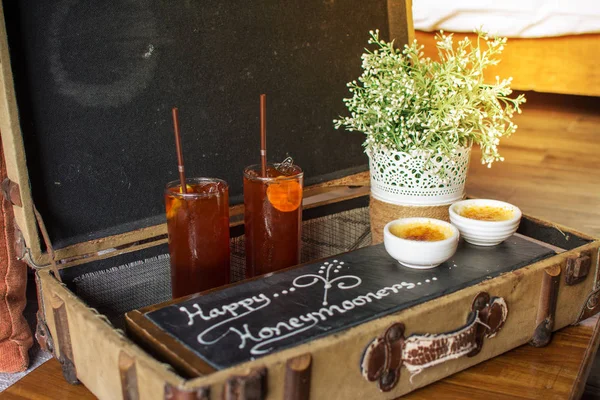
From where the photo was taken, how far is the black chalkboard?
946mm

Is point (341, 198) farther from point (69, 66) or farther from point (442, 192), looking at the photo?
point (69, 66)

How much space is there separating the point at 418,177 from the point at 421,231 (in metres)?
0.16

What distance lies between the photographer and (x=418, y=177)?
44.1 inches

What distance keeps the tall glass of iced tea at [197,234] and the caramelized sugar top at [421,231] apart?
259 mm

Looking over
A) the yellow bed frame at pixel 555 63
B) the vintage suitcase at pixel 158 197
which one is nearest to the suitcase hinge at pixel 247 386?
the vintage suitcase at pixel 158 197

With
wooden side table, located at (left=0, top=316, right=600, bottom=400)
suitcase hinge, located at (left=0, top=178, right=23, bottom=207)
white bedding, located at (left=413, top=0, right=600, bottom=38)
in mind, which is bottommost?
wooden side table, located at (left=0, top=316, right=600, bottom=400)

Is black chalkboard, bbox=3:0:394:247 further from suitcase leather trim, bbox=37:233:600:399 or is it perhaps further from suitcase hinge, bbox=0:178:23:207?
suitcase leather trim, bbox=37:233:600:399

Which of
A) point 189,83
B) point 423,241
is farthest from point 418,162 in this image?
point 189,83

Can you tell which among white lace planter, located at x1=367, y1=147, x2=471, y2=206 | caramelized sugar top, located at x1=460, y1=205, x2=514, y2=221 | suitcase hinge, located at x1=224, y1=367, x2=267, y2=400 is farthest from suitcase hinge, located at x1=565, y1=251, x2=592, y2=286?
suitcase hinge, located at x1=224, y1=367, x2=267, y2=400

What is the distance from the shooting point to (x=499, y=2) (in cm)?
330

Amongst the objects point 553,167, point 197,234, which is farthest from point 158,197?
point 553,167

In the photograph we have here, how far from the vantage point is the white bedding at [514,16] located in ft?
10.2

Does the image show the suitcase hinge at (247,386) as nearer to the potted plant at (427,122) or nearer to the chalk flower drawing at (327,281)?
the chalk flower drawing at (327,281)

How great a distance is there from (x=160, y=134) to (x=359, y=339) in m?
0.50
